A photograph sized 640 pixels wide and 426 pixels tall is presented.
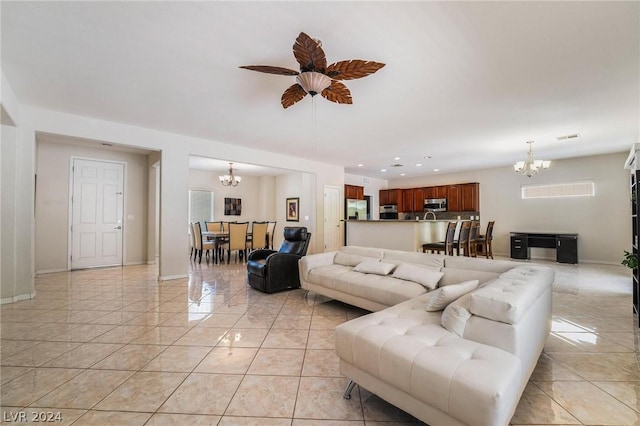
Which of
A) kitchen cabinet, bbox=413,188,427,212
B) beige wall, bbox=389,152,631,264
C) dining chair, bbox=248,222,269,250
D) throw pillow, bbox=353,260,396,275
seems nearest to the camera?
throw pillow, bbox=353,260,396,275

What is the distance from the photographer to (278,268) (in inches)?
163

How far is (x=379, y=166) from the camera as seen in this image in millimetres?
8227

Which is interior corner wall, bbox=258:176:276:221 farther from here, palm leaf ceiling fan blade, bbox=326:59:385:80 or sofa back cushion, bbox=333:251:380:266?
palm leaf ceiling fan blade, bbox=326:59:385:80

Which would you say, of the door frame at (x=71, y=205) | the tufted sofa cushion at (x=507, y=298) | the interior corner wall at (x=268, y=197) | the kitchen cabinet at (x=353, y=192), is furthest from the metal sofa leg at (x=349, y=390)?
the interior corner wall at (x=268, y=197)

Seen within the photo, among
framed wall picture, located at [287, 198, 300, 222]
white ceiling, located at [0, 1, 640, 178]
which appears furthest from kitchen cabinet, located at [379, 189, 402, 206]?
white ceiling, located at [0, 1, 640, 178]

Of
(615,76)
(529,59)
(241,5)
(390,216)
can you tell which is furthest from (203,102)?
(390,216)

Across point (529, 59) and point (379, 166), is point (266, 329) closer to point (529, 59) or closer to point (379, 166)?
point (529, 59)

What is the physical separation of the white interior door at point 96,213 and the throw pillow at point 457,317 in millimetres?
6996

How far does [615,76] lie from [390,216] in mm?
7843

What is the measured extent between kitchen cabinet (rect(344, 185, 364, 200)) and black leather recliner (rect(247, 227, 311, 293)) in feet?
15.7

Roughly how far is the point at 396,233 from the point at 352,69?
3.88 metres

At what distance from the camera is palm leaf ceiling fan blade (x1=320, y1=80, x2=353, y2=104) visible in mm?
2639

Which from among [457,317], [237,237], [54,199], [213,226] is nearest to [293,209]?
[213,226]

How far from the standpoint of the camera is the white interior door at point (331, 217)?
7.83 meters
